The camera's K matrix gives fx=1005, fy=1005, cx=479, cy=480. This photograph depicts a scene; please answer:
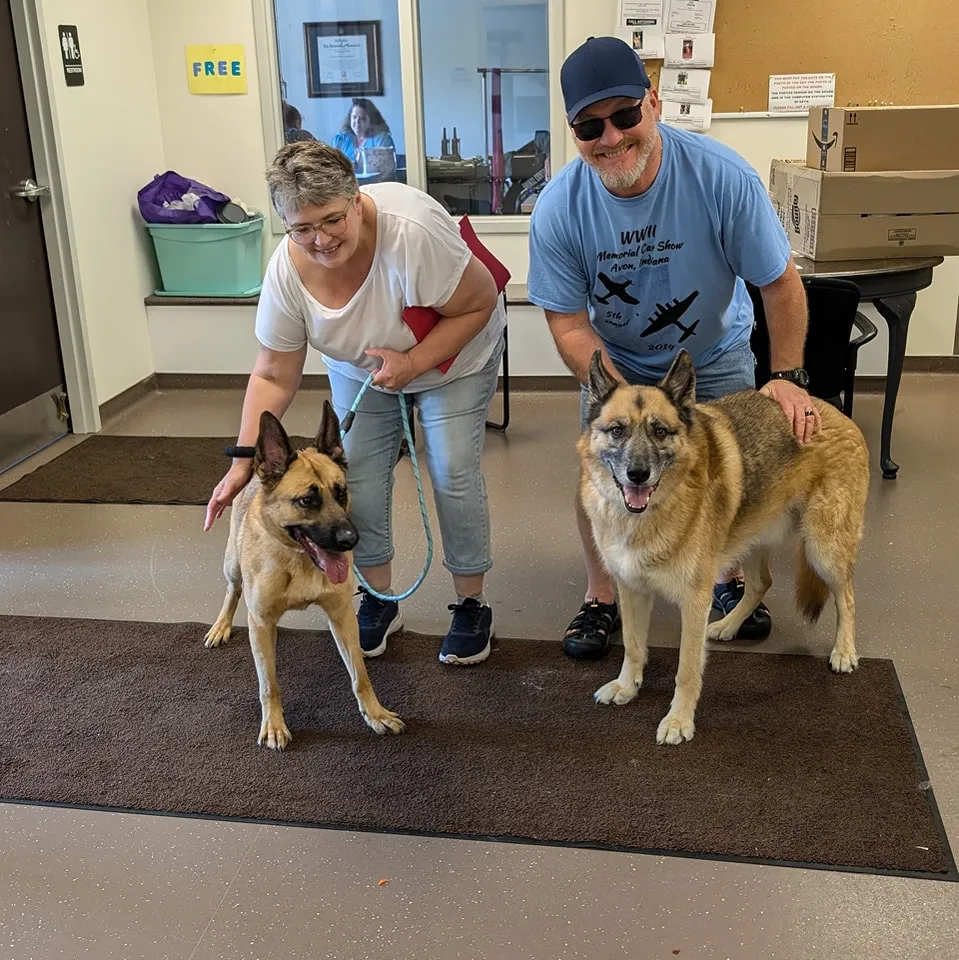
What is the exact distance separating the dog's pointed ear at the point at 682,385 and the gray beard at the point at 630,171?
0.44 metres

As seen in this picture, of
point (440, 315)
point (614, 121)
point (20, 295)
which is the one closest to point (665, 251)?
point (614, 121)

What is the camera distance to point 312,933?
1.76 metres

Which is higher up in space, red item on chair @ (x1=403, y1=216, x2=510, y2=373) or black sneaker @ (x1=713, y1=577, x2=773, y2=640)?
red item on chair @ (x1=403, y1=216, x2=510, y2=373)

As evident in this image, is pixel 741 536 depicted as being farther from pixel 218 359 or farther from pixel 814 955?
pixel 218 359

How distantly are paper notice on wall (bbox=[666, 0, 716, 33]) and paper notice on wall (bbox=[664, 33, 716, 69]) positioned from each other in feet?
0.08

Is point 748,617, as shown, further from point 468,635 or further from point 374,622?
point 374,622

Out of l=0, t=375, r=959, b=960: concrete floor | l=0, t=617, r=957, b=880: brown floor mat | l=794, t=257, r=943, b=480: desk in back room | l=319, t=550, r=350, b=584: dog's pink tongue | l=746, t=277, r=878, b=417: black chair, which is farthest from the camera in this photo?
l=794, t=257, r=943, b=480: desk in back room

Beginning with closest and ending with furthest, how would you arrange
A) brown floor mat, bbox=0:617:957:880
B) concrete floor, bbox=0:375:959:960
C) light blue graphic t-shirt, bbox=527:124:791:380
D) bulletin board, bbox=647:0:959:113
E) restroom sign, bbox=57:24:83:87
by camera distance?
concrete floor, bbox=0:375:959:960, brown floor mat, bbox=0:617:957:880, light blue graphic t-shirt, bbox=527:124:791:380, restroom sign, bbox=57:24:83:87, bulletin board, bbox=647:0:959:113

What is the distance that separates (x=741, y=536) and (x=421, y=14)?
3700mm

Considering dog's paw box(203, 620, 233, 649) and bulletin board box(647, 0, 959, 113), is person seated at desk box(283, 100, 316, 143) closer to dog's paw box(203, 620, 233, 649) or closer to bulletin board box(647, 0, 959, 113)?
bulletin board box(647, 0, 959, 113)

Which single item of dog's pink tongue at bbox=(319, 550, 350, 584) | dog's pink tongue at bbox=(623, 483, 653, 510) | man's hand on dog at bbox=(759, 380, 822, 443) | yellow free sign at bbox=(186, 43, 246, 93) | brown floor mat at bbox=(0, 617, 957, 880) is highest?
yellow free sign at bbox=(186, 43, 246, 93)

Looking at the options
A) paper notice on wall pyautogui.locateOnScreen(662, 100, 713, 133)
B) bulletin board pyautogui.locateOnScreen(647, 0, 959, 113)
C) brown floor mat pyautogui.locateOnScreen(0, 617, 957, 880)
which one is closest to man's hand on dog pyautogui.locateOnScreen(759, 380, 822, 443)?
brown floor mat pyautogui.locateOnScreen(0, 617, 957, 880)

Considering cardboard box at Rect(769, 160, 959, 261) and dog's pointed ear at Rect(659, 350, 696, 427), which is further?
cardboard box at Rect(769, 160, 959, 261)

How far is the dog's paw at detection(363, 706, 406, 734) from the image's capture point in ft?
7.63
